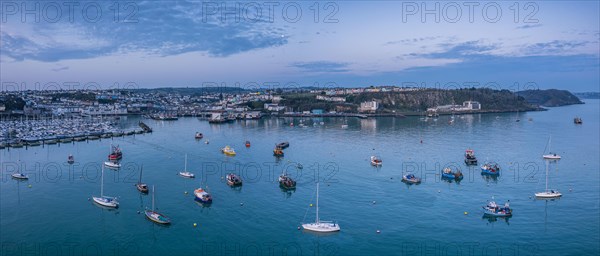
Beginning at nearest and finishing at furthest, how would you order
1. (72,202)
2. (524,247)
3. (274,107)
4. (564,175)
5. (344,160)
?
(524,247) < (72,202) < (564,175) < (344,160) < (274,107)

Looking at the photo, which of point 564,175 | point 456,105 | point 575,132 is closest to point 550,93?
point 456,105

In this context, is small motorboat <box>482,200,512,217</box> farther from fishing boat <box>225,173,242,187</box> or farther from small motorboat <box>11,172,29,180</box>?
small motorboat <box>11,172,29,180</box>

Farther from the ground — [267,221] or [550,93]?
[550,93]

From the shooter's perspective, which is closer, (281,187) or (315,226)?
(315,226)

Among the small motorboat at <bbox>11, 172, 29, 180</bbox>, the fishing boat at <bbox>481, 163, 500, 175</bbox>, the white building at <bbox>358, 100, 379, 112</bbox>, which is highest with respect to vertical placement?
the white building at <bbox>358, 100, 379, 112</bbox>

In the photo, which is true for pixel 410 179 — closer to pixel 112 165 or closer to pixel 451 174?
pixel 451 174

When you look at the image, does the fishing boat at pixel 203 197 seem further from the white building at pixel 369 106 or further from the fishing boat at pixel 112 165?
the white building at pixel 369 106

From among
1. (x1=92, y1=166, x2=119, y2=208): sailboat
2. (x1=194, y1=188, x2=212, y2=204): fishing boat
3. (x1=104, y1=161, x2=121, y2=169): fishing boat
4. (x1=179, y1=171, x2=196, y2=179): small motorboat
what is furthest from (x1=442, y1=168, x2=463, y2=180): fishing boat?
(x1=104, y1=161, x2=121, y2=169): fishing boat

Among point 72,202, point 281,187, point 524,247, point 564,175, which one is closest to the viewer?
point 524,247

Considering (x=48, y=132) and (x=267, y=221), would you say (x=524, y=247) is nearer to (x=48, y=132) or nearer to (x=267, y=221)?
(x=267, y=221)

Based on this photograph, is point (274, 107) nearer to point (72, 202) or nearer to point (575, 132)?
point (575, 132)
